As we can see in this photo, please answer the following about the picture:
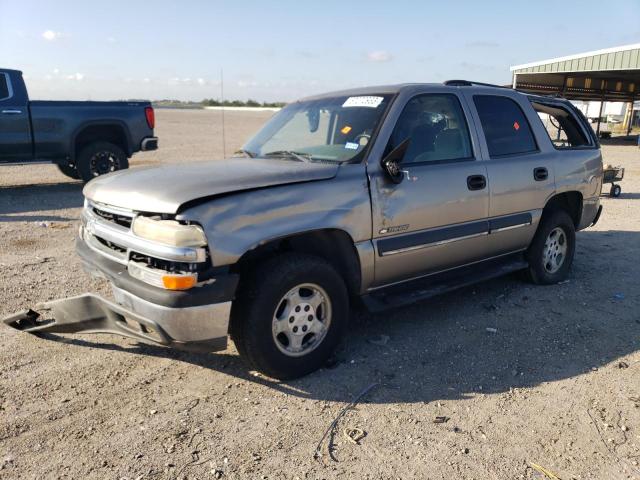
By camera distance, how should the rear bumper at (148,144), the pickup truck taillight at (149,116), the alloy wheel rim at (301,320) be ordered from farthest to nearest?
the pickup truck taillight at (149,116) < the rear bumper at (148,144) < the alloy wheel rim at (301,320)

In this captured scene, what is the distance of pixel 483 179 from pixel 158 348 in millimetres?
2892

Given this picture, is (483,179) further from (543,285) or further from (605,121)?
(605,121)

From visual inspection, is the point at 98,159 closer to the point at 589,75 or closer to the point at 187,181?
the point at 187,181

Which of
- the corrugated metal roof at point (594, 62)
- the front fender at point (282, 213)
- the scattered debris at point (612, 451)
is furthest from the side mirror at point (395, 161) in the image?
the corrugated metal roof at point (594, 62)

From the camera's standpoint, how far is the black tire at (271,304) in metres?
3.25

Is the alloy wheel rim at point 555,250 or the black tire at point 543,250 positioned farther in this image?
the alloy wheel rim at point 555,250

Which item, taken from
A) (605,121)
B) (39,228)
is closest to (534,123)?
(39,228)

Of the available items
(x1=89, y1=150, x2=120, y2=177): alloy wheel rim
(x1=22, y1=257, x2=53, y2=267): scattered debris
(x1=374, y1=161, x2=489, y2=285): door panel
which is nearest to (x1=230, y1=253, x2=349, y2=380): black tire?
(x1=374, y1=161, x2=489, y2=285): door panel

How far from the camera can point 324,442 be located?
116 inches

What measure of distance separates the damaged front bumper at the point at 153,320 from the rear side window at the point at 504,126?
285 cm

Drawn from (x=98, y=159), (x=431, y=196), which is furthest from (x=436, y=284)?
(x=98, y=159)

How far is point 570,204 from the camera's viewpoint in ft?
18.9

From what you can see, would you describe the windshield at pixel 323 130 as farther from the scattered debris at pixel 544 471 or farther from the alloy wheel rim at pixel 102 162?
the alloy wheel rim at pixel 102 162

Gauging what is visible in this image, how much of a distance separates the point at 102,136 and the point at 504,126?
8.61 metres
